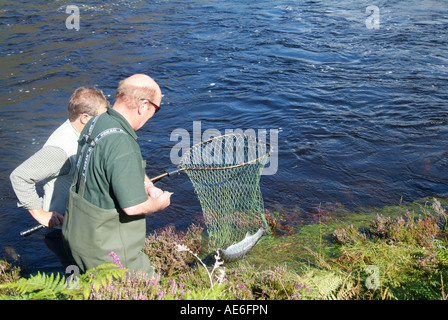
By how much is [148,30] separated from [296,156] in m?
12.0

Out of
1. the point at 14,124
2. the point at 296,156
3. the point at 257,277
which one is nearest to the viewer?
the point at 257,277

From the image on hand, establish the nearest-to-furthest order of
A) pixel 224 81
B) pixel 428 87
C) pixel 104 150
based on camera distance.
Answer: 1. pixel 104 150
2. pixel 428 87
3. pixel 224 81

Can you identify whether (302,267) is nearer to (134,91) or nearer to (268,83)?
(134,91)

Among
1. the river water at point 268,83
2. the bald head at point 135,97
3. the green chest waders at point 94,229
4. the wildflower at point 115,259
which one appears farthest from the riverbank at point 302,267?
the bald head at point 135,97

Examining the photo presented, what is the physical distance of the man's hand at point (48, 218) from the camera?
4.56 meters

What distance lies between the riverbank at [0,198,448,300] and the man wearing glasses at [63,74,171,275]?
226 millimetres

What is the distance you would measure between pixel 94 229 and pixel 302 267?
2.83 meters

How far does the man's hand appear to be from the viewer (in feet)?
15.0

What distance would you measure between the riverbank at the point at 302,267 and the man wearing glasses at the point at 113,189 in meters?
0.23

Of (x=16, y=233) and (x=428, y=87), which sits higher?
(x=428, y=87)

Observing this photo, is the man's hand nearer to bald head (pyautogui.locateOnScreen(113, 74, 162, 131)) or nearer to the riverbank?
the riverbank

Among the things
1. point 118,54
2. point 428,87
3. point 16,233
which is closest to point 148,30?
point 118,54

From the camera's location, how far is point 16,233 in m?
7.53
